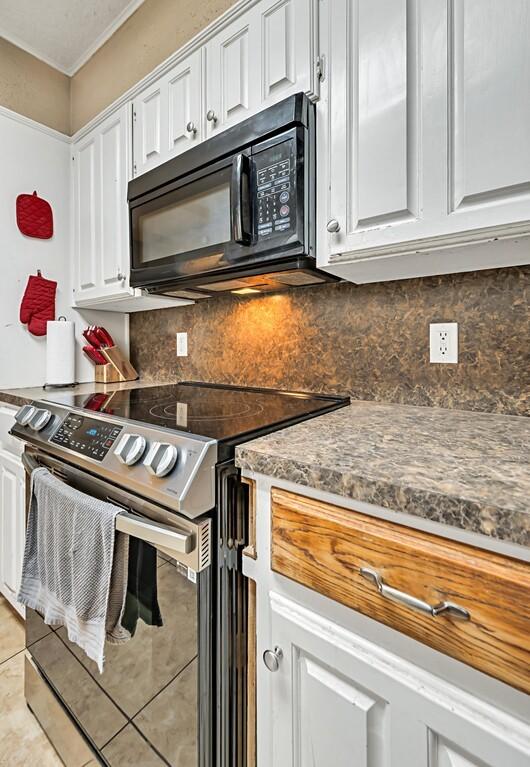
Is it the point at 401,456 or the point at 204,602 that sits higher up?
the point at 401,456

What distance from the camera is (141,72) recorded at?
176 cm

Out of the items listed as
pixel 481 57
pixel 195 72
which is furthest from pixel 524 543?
pixel 195 72

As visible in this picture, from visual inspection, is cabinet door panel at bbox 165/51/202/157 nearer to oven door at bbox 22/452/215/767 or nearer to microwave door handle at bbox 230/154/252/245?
microwave door handle at bbox 230/154/252/245

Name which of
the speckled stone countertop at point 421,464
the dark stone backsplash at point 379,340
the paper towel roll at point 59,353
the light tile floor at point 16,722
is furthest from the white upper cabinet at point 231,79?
the light tile floor at point 16,722

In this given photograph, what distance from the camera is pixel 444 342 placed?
1097 millimetres

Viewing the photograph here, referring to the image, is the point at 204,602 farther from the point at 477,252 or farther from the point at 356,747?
the point at 477,252

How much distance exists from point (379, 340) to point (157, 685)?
1.10 m

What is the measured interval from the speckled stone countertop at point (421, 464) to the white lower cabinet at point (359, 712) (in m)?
0.24

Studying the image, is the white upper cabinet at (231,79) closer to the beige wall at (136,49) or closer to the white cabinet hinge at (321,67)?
the white cabinet hinge at (321,67)

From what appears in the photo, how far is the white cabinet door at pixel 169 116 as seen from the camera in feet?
4.15

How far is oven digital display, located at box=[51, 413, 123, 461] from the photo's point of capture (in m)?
0.89

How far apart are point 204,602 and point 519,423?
85cm

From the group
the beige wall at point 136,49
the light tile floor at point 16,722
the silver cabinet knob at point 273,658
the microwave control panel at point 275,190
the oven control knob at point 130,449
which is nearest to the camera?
the silver cabinet knob at point 273,658

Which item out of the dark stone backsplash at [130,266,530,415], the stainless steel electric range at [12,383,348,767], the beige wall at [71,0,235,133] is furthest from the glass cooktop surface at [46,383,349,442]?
the beige wall at [71,0,235,133]
